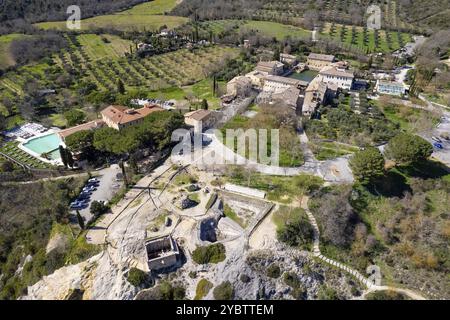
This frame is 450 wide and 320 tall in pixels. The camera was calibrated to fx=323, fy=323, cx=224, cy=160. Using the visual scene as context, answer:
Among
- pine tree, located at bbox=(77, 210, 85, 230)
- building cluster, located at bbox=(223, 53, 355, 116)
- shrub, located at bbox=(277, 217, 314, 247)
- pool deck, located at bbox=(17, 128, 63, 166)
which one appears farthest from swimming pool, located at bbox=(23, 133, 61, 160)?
shrub, located at bbox=(277, 217, 314, 247)

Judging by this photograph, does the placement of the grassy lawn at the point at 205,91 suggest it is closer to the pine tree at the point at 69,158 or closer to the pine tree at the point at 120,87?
the pine tree at the point at 120,87

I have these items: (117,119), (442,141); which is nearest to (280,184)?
(117,119)

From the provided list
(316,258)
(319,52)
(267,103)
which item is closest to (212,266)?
(316,258)

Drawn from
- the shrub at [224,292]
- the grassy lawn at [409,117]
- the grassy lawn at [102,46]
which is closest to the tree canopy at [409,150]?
the grassy lawn at [409,117]

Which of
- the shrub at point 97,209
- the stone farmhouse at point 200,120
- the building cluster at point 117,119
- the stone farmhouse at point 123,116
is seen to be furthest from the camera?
the stone farmhouse at point 200,120

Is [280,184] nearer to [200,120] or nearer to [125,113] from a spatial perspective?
[200,120]

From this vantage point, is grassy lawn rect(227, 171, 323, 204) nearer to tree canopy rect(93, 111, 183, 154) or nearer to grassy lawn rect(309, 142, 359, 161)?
grassy lawn rect(309, 142, 359, 161)
